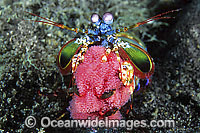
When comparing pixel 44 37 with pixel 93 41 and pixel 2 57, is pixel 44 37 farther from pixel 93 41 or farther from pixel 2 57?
pixel 93 41

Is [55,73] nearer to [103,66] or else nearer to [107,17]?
[103,66]

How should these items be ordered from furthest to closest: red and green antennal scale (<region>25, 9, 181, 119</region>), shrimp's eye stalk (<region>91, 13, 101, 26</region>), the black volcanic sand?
the black volcanic sand < shrimp's eye stalk (<region>91, 13, 101, 26</region>) < red and green antennal scale (<region>25, 9, 181, 119</region>)

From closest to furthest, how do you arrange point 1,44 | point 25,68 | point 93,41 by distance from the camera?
point 93,41
point 25,68
point 1,44

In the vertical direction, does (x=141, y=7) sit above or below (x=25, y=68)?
above

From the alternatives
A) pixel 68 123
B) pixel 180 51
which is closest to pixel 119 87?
pixel 68 123

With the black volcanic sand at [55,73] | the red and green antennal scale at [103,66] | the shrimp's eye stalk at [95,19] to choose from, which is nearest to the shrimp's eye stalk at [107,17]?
the red and green antennal scale at [103,66]

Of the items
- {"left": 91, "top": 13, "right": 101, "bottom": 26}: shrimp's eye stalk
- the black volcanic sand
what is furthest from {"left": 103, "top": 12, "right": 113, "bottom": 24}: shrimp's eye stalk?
the black volcanic sand

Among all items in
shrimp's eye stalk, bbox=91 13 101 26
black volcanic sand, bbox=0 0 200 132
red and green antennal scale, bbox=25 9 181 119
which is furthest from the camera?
black volcanic sand, bbox=0 0 200 132

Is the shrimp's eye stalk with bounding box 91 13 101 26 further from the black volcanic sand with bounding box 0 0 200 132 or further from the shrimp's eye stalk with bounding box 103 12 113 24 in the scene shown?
the black volcanic sand with bounding box 0 0 200 132

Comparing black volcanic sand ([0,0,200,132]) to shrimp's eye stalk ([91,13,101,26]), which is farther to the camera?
black volcanic sand ([0,0,200,132])
